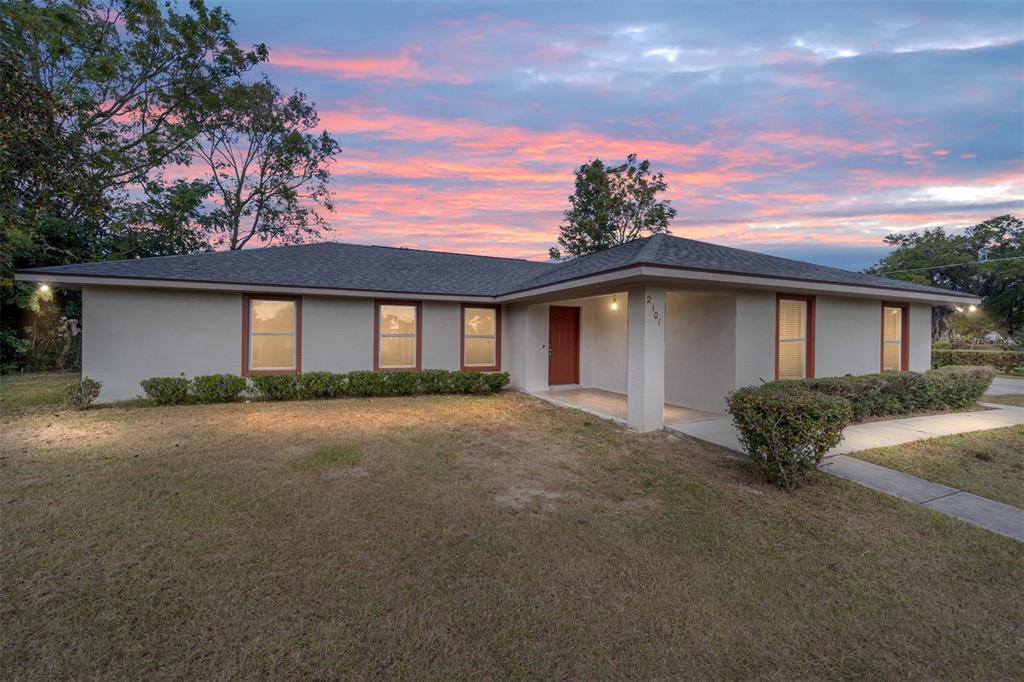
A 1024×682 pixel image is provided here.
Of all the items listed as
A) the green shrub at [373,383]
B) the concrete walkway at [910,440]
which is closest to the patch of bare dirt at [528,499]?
the concrete walkway at [910,440]

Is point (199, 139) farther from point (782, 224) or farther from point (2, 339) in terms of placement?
point (782, 224)

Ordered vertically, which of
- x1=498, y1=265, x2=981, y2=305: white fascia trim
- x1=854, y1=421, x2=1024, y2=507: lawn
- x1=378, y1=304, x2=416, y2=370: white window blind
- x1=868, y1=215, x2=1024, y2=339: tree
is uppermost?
x1=868, y1=215, x2=1024, y2=339: tree

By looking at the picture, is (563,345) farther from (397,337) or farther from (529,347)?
(397,337)

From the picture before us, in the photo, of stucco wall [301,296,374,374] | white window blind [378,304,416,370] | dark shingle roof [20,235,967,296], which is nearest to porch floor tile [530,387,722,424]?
dark shingle roof [20,235,967,296]

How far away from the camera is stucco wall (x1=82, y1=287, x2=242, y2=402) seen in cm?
938

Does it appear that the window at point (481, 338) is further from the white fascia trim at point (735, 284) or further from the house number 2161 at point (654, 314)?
the house number 2161 at point (654, 314)

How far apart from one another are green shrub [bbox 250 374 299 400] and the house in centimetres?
70

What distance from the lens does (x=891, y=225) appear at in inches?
750

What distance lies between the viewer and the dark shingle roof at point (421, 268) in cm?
836

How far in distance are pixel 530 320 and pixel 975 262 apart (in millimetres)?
36701

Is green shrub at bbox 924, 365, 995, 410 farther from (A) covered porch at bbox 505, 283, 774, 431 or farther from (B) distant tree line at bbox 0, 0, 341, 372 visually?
(B) distant tree line at bbox 0, 0, 341, 372

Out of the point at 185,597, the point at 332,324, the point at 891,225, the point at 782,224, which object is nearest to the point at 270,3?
the point at 332,324

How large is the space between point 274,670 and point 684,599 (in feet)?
A: 7.69

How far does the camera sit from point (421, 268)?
13.6 m
